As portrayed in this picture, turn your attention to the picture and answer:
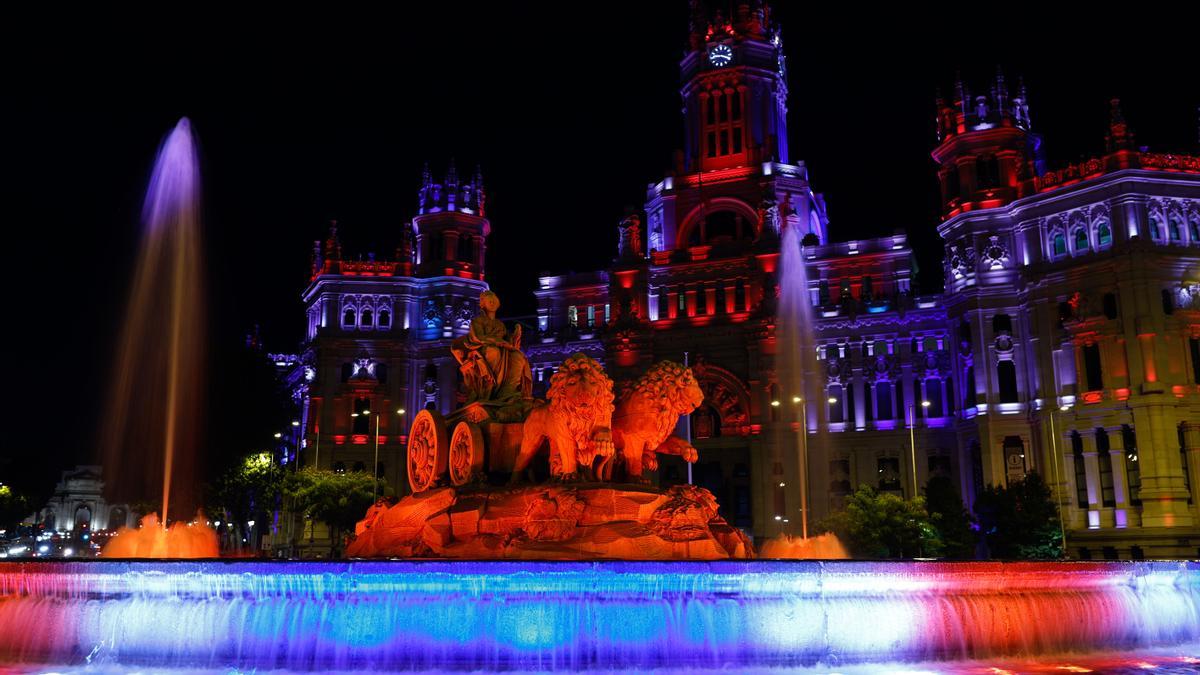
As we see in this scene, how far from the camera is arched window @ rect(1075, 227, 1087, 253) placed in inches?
2271

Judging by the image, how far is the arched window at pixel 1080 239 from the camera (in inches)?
2271

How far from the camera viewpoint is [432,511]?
18.9 m

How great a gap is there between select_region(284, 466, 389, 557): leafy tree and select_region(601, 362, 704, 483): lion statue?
4143 centimetres

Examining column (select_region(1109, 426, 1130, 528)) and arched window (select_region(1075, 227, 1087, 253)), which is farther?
arched window (select_region(1075, 227, 1087, 253))

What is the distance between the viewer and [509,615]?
1355 cm

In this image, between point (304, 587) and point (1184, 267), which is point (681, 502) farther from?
point (1184, 267)

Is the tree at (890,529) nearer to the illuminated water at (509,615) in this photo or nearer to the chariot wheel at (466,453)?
the chariot wheel at (466,453)

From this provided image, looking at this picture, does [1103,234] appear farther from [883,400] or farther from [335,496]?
[335,496]

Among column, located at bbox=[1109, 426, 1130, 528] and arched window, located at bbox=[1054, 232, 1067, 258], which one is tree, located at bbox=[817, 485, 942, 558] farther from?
arched window, located at bbox=[1054, 232, 1067, 258]

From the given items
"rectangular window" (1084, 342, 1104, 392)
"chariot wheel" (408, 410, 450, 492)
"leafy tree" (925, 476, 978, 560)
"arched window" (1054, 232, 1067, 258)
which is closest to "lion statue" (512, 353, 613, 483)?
"chariot wheel" (408, 410, 450, 492)

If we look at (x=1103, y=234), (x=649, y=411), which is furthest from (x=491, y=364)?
(x=1103, y=234)

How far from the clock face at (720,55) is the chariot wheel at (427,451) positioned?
68.4 meters

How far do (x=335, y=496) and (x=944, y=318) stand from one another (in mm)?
40023

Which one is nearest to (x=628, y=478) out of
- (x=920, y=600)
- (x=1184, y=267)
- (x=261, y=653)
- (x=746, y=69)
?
(x=920, y=600)
